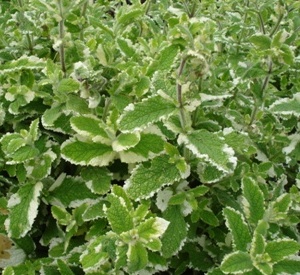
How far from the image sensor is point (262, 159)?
210 centimetres

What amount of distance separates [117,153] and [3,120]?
1.74 ft

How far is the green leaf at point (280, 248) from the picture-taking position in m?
1.46

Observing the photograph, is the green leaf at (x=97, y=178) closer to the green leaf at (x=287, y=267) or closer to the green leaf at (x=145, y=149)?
the green leaf at (x=145, y=149)

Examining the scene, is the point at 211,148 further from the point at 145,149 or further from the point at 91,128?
the point at 91,128

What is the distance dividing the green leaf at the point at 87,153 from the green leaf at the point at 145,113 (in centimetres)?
19

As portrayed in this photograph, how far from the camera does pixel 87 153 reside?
1.69 m

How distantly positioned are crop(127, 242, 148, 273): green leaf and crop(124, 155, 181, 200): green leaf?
20 cm

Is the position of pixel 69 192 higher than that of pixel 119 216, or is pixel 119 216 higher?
pixel 119 216

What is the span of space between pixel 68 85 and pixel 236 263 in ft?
2.84

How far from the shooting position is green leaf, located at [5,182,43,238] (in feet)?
5.54

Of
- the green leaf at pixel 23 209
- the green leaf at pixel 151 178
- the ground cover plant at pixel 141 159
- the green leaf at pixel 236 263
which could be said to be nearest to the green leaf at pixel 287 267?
the ground cover plant at pixel 141 159

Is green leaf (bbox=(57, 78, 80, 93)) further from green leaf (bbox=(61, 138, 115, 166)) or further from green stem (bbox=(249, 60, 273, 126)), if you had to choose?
green stem (bbox=(249, 60, 273, 126))

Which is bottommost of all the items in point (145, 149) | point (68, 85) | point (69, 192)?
point (69, 192)

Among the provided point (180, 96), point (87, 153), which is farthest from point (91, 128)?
point (180, 96)
